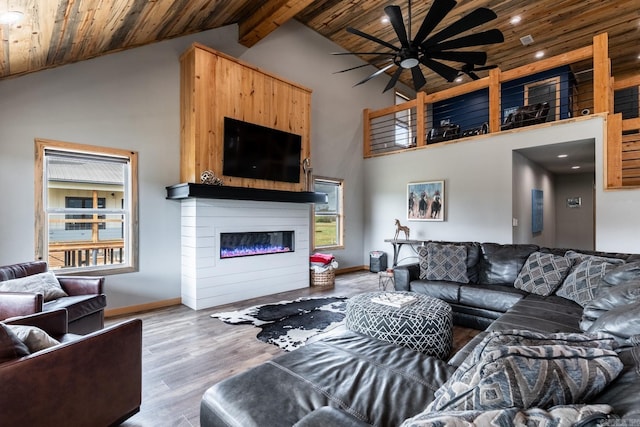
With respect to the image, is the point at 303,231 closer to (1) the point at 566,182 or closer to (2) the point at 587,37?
(2) the point at 587,37

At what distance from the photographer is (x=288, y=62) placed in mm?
6082

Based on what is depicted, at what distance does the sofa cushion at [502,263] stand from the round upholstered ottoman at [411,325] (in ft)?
4.66

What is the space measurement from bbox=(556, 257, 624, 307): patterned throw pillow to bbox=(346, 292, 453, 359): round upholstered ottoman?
1248mm

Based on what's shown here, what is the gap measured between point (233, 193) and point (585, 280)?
4.07 meters

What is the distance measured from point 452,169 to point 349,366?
5.26m

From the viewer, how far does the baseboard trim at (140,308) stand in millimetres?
3918

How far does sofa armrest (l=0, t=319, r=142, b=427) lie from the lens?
1.38m

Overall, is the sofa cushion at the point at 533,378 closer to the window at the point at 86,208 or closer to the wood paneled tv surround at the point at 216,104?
the wood paneled tv surround at the point at 216,104

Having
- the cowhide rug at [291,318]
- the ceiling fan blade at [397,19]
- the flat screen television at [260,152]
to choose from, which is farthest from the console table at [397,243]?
the ceiling fan blade at [397,19]

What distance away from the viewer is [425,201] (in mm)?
6402

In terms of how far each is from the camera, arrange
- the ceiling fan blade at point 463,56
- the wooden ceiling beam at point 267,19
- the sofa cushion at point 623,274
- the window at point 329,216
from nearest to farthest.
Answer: the sofa cushion at point 623,274, the ceiling fan blade at point 463,56, the wooden ceiling beam at point 267,19, the window at point 329,216

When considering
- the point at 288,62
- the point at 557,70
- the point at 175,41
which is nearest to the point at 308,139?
the point at 288,62

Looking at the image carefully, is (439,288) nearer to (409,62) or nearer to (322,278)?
(322,278)

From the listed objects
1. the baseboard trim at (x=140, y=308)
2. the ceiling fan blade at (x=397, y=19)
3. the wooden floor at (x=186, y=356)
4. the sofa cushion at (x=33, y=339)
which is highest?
the ceiling fan blade at (x=397, y=19)
